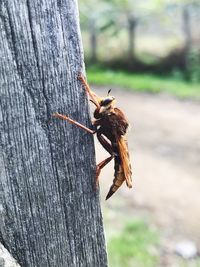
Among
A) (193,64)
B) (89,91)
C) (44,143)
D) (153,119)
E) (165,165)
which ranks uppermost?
(89,91)

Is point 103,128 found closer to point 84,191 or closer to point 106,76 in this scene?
point 84,191

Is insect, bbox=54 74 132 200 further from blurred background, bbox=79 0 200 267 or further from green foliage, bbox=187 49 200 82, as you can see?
green foliage, bbox=187 49 200 82

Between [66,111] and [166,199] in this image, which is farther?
[166,199]

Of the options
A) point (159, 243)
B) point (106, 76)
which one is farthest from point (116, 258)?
point (106, 76)

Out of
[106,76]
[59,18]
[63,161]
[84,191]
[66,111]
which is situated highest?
[59,18]

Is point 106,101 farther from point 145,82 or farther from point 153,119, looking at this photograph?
point 145,82

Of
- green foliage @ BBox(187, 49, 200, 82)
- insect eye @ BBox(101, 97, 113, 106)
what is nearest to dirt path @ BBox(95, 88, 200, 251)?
green foliage @ BBox(187, 49, 200, 82)

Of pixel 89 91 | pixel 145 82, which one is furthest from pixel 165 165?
pixel 89 91
